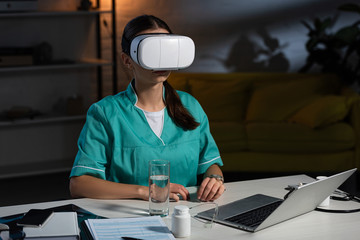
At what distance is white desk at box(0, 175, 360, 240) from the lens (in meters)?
1.52

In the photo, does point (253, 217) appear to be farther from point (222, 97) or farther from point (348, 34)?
point (348, 34)

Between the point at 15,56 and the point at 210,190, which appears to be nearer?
the point at 210,190

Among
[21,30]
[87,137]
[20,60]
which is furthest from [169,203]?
[21,30]

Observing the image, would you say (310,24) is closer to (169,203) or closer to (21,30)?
(21,30)

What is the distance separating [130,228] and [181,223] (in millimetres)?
140

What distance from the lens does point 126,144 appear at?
1.95 metres

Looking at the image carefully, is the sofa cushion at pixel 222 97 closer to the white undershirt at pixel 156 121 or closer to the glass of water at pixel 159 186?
the white undershirt at pixel 156 121

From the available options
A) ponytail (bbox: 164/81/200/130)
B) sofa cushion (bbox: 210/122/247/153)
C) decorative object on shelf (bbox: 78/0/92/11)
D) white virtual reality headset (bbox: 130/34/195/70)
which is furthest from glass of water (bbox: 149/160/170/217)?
decorative object on shelf (bbox: 78/0/92/11)

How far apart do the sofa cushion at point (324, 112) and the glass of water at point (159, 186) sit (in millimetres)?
2529

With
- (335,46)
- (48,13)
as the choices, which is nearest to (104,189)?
(48,13)

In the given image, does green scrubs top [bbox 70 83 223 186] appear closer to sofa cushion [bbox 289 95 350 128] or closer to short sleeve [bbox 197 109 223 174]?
short sleeve [bbox 197 109 223 174]

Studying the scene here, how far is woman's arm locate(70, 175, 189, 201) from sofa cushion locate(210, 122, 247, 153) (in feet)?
7.41

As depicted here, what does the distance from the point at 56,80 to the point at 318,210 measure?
340 cm

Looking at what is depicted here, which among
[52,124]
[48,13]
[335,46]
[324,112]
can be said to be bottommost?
[52,124]
